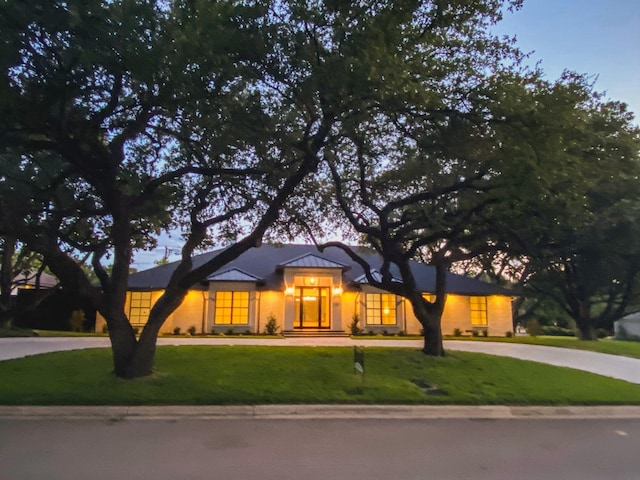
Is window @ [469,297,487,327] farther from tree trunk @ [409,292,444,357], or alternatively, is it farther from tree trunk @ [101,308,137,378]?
tree trunk @ [101,308,137,378]

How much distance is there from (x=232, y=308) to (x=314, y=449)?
18.1 meters

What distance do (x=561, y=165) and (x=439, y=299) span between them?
20.9 ft

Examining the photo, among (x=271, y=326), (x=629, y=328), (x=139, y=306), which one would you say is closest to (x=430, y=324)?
(x=271, y=326)

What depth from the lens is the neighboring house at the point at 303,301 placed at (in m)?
23.8

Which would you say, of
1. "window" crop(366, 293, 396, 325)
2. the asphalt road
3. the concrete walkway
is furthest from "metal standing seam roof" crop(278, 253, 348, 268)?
the asphalt road

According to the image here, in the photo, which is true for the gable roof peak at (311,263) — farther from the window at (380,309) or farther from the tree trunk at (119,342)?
the tree trunk at (119,342)

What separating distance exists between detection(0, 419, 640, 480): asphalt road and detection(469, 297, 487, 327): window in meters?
17.9

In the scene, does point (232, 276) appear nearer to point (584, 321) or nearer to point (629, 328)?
point (584, 321)

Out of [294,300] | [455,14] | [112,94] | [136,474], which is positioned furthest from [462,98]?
[294,300]

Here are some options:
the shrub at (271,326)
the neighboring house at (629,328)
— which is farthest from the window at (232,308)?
the neighboring house at (629,328)

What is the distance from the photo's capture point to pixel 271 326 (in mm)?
23375

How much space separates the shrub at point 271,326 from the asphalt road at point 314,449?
50.2 ft

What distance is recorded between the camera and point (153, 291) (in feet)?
78.3

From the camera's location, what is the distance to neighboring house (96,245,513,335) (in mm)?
23828
